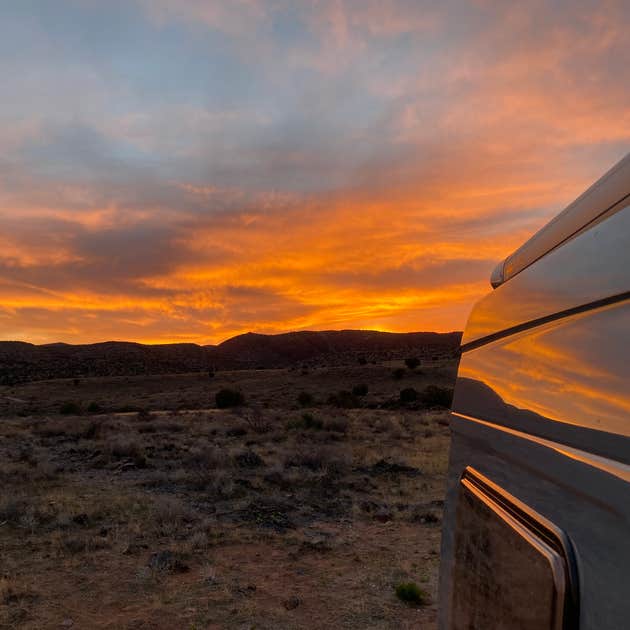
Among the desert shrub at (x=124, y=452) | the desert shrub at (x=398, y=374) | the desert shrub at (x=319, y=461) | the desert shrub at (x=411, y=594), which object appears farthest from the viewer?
the desert shrub at (x=398, y=374)

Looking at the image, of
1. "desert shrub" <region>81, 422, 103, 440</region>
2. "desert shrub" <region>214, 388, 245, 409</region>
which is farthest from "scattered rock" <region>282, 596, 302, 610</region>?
"desert shrub" <region>214, 388, 245, 409</region>

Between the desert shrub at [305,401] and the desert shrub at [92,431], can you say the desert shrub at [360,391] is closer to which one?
the desert shrub at [305,401]

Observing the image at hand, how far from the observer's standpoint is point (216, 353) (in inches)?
4744

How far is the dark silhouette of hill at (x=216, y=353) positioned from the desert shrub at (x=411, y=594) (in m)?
64.3

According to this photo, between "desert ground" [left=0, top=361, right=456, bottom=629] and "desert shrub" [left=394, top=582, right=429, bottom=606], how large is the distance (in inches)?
1.3

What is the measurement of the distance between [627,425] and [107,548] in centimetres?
1029

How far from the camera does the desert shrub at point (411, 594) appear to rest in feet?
25.2

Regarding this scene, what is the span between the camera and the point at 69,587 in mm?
7953

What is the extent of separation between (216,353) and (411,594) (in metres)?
115

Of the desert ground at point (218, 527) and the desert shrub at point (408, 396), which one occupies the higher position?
the desert shrub at point (408, 396)

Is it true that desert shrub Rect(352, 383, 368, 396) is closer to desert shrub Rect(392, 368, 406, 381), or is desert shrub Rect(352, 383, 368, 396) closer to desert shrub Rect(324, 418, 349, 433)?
desert shrub Rect(392, 368, 406, 381)

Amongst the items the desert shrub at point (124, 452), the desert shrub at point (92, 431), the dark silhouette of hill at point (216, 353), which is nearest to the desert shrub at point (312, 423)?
the desert shrub at point (124, 452)

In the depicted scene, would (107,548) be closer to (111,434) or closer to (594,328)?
(594,328)

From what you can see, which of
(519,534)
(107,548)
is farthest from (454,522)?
(107,548)
